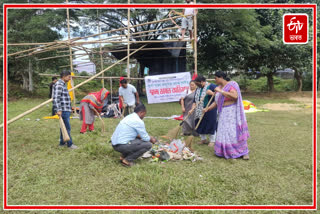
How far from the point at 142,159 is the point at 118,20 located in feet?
33.9

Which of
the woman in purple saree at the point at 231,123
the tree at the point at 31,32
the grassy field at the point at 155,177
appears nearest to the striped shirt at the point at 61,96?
the grassy field at the point at 155,177

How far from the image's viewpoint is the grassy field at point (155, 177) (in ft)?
8.58

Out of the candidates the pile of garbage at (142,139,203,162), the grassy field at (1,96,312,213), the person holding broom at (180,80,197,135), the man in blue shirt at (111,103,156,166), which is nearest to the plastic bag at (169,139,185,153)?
the pile of garbage at (142,139,203,162)

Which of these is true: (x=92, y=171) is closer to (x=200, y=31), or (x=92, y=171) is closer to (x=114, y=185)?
(x=114, y=185)

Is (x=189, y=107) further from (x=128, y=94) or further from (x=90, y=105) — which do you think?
(x=90, y=105)

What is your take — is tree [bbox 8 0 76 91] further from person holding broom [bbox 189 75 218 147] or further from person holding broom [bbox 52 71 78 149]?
person holding broom [bbox 189 75 218 147]

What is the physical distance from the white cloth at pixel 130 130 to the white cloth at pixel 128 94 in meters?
2.44

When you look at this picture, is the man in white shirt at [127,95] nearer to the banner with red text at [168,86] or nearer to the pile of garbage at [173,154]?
the banner with red text at [168,86]

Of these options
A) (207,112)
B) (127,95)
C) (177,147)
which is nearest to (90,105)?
(127,95)

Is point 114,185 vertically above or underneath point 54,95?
underneath

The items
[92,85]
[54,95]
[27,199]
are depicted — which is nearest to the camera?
[27,199]

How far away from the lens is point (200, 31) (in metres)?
12.7

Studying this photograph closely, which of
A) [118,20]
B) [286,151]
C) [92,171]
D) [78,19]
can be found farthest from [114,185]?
[78,19]

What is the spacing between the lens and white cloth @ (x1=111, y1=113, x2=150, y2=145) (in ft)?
10.8
